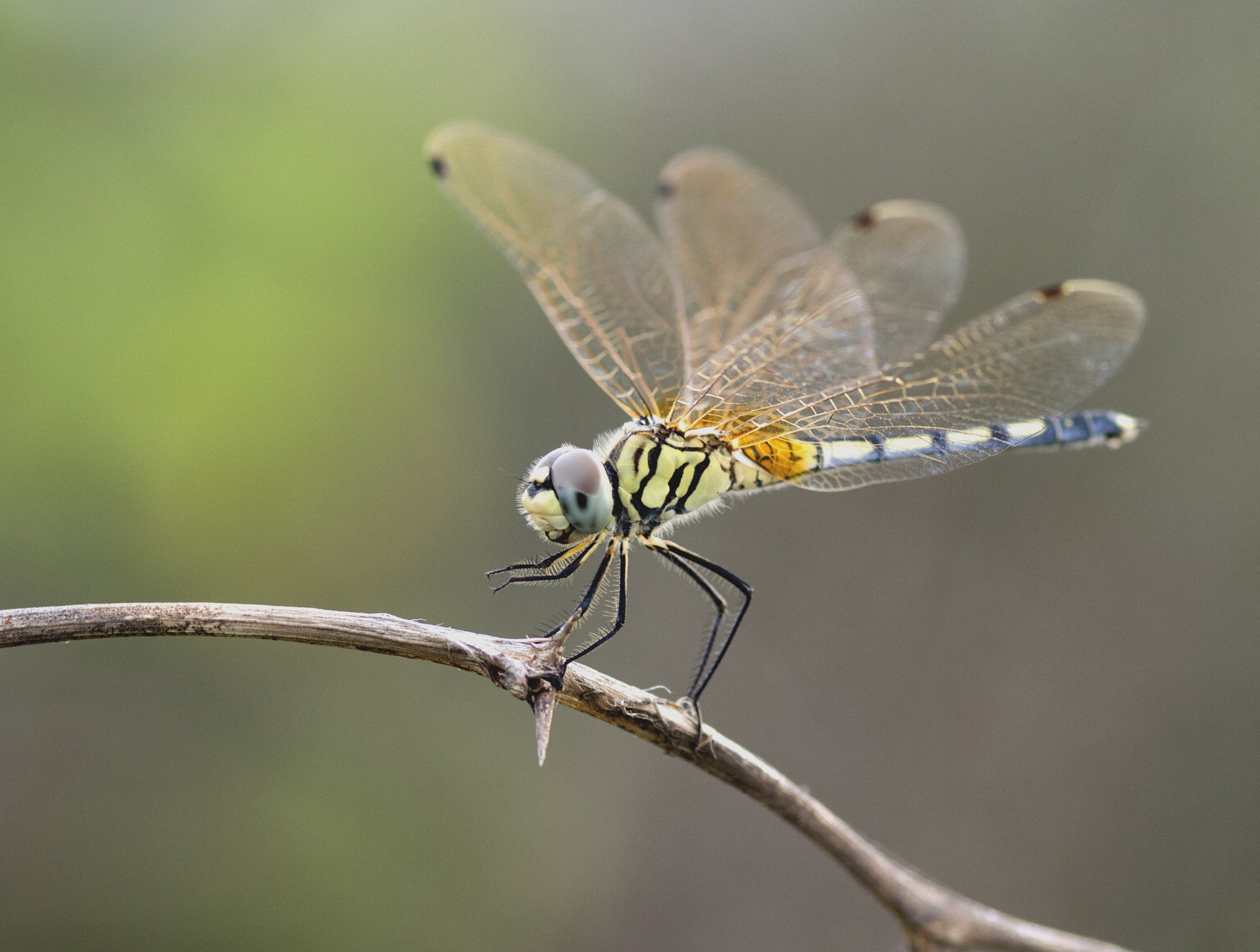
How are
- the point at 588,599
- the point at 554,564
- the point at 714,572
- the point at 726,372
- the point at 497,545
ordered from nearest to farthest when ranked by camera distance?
1. the point at 588,599
2. the point at 554,564
3. the point at 714,572
4. the point at 726,372
5. the point at 497,545

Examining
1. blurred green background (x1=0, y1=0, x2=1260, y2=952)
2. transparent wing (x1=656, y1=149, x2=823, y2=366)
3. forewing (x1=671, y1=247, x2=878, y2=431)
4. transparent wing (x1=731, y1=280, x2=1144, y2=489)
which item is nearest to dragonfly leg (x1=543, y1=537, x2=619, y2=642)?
forewing (x1=671, y1=247, x2=878, y2=431)

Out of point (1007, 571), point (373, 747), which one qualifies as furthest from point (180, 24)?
point (1007, 571)

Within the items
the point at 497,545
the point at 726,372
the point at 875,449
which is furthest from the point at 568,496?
the point at 497,545

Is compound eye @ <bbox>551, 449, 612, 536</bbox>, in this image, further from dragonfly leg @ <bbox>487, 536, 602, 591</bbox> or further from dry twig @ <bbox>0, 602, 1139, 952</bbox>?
dry twig @ <bbox>0, 602, 1139, 952</bbox>

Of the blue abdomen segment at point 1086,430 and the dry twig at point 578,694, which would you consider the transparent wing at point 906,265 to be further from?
the dry twig at point 578,694

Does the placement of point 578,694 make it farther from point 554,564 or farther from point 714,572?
point 714,572

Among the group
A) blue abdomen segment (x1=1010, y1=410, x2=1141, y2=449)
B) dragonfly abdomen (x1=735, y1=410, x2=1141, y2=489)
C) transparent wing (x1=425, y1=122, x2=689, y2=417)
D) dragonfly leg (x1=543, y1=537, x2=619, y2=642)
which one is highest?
transparent wing (x1=425, y1=122, x2=689, y2=417)
